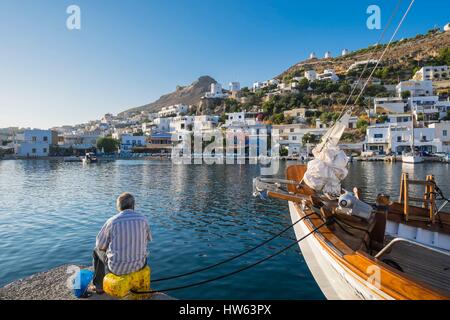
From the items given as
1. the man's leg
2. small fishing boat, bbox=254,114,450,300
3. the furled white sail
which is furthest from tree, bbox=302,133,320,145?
the man's leg

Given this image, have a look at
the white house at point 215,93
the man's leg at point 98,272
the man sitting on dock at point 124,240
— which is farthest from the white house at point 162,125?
the man sitting on dock at point 124,240

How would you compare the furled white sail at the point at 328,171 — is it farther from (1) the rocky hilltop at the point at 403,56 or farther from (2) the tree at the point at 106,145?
(1) the rocky hilltop at the point at 403,56

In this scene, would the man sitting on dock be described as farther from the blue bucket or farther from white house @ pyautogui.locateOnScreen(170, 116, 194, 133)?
white house @ pyautogui.locateOnScreen(170, 116, 194, 133)

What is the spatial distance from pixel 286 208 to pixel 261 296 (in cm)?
1228

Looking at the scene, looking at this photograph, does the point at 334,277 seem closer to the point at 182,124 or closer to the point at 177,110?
the point at 182,124

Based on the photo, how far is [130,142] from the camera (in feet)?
383

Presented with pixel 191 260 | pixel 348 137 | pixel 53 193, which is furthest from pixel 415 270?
pixel 348 137

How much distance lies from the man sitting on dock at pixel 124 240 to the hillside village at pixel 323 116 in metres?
59.5

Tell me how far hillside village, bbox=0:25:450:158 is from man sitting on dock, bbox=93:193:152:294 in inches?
2342

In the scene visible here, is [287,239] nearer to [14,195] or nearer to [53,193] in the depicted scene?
[53,193]

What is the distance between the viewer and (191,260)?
10852 mm

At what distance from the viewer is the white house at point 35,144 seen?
98.6 m

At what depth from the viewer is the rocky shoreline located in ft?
18.3

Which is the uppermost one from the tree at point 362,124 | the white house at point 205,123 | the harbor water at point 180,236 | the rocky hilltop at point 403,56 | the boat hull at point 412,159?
the rocky hilltop at point 403,56
